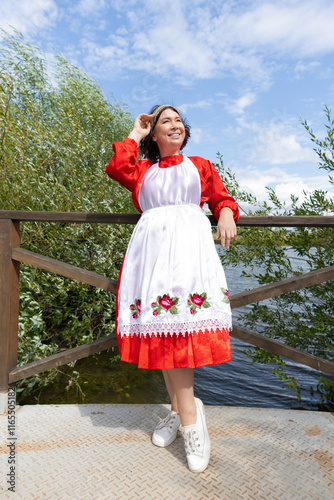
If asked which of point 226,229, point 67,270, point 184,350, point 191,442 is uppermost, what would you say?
point 226,229

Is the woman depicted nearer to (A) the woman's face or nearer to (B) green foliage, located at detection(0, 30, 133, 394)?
(A) the woman's face

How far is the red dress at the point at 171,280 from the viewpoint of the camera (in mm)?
1505

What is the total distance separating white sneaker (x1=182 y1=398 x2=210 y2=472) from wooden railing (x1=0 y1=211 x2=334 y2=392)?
0.57 meters

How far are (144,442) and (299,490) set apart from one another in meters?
0.72

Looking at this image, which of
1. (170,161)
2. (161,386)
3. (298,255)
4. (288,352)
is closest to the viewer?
(170,161)

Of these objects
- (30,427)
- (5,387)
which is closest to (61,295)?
(5,387)

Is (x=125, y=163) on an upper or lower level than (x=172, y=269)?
upper

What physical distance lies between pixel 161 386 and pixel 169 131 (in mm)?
3132

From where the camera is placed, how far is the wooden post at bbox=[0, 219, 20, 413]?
210cm

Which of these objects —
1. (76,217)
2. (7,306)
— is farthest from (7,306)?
(76,217)

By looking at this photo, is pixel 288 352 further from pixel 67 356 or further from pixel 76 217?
pixel 76 217

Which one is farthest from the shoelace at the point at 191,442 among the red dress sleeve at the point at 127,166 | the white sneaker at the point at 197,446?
the red dress sleeve at the point at 127,166

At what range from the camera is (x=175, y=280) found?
1533 mm

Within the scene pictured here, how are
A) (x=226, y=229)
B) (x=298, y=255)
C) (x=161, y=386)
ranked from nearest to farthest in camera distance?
(x=226, y=229) < (x=298, y=255) < (x=161, y=386)
